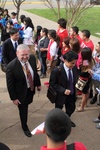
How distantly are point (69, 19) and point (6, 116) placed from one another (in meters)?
5.42

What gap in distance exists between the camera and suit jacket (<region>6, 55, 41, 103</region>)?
166 inches

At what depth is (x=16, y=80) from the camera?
4.28 m

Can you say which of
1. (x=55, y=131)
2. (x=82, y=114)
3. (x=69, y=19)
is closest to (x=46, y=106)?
(x=82, y=114)

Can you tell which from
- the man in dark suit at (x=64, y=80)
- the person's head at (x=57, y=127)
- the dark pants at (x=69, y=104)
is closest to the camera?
the person's head at (x=57, y=127)

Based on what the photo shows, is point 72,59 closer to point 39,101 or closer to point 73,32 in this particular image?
point 39,101

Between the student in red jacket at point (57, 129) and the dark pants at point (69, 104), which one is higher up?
the student in red jacket at point (57, 129)

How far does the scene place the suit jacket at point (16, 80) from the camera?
421cm

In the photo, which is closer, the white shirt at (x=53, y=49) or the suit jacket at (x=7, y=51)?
the suit jacket at (x=7, y=51)

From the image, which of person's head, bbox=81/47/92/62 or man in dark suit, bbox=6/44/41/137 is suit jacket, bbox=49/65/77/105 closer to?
man in dark suit, bbox=6/44/41/137

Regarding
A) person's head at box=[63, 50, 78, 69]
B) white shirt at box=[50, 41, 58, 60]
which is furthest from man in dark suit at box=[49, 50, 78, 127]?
white shirt at box=[50, 41, 58, 60]

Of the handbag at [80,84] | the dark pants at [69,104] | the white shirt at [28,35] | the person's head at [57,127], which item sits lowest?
the dark pants at [69,104]

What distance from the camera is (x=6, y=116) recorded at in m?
5.36

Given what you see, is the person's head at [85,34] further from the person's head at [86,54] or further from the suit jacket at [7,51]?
the suit jacket at [7,51]

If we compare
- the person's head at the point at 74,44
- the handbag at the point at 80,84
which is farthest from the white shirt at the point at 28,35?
the handbag at the point at 80,84
